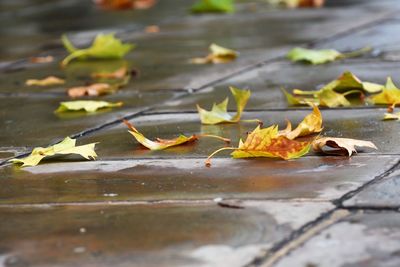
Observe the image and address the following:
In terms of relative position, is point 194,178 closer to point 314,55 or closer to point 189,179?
point 189,179

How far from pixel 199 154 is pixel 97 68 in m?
2.24

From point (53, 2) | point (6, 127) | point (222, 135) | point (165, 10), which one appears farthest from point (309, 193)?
point (53, 2)

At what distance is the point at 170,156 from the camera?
3494 mm

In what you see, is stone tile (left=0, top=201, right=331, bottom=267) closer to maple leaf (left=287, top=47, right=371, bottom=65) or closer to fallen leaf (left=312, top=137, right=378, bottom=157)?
fallen leaf (left=312, top=137, right=378, bottom=157)

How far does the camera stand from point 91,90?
16.0 feet

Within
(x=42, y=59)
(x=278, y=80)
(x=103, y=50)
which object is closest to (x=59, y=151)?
(x=278, y=80)

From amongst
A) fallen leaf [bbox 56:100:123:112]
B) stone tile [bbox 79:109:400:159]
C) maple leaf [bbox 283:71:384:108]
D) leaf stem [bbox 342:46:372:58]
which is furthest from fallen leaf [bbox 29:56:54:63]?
maple leaf [bbox 283:71:384:108]

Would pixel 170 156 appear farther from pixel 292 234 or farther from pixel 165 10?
pixel 165 10

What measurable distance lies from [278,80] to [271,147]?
155 cm

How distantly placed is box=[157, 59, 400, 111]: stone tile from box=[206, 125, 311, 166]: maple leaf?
882mm

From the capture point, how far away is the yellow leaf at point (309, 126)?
359cm

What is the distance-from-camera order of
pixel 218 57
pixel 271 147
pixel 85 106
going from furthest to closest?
pixel 218 57
pixel 85 106
pixel 271 147

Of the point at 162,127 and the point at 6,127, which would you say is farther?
the point at 6,127

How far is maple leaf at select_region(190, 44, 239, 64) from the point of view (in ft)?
18.2
